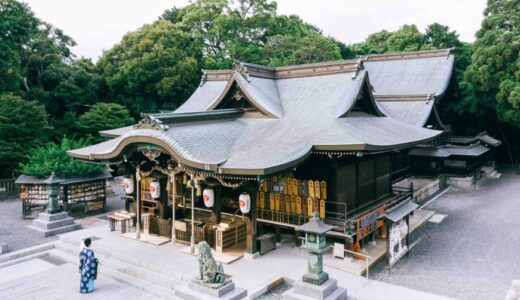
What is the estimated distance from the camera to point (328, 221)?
13375mm

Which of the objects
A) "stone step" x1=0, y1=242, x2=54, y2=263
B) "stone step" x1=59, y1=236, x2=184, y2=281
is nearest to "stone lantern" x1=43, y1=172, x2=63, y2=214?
"stone step" x1=0, y1=242, x2=54, y2=263

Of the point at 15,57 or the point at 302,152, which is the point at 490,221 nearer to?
the point at 302,152

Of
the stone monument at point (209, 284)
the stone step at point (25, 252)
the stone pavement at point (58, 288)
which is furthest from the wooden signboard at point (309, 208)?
the stone step at point (25, 252)

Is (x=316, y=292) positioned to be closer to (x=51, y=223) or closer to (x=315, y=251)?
(x=315, y=251)

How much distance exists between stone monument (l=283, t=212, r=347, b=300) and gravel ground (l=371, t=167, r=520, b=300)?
9.46ft

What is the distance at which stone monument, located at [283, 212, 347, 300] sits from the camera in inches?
388

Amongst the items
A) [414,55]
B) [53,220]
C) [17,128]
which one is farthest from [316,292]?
[414,55]

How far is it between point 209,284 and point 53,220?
10.8 m

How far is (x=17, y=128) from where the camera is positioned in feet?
78.2

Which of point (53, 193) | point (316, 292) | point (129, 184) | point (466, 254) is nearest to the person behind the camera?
point (316, 292)

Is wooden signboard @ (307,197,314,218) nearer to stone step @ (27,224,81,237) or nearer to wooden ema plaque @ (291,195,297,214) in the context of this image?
wooden ema plaque @ (291,195,297,214)

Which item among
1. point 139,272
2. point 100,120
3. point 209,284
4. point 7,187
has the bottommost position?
point 139,272

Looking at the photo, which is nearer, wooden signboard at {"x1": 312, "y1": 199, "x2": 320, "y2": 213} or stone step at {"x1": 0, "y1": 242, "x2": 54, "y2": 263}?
wooden signboard at {"x1": 312, "y1": 199, "x2": 320, "y2": 213}

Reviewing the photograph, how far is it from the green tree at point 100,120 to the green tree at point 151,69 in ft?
18.4
